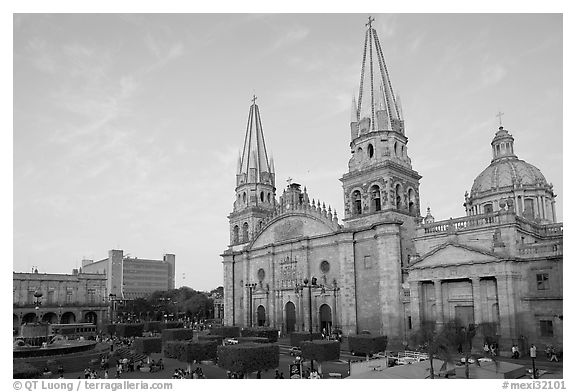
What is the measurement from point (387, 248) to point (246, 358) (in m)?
22.4

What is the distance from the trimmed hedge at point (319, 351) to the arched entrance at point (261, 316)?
29.7 m

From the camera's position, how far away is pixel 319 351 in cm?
3353

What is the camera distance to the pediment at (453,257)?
39.5 meters

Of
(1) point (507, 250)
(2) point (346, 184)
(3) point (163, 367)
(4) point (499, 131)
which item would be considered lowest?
(3) point (163, 367)

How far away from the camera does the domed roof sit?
57.7 m

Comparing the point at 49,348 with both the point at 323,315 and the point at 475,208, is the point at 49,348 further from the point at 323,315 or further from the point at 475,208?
the point at 475,208

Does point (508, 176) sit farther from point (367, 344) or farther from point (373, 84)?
point (367, 344)

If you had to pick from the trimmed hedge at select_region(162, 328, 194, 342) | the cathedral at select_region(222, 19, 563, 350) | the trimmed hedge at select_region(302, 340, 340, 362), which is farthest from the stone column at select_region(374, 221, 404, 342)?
the trimmed hedge at select_region(162, 328, 194, 342)

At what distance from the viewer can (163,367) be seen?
37469 millimetres

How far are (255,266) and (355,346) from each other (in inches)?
1087

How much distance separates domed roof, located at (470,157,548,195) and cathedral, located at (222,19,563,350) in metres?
0.15

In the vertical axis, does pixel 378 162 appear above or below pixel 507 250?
above

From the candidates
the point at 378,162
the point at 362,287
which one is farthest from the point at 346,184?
the point at 362,287
